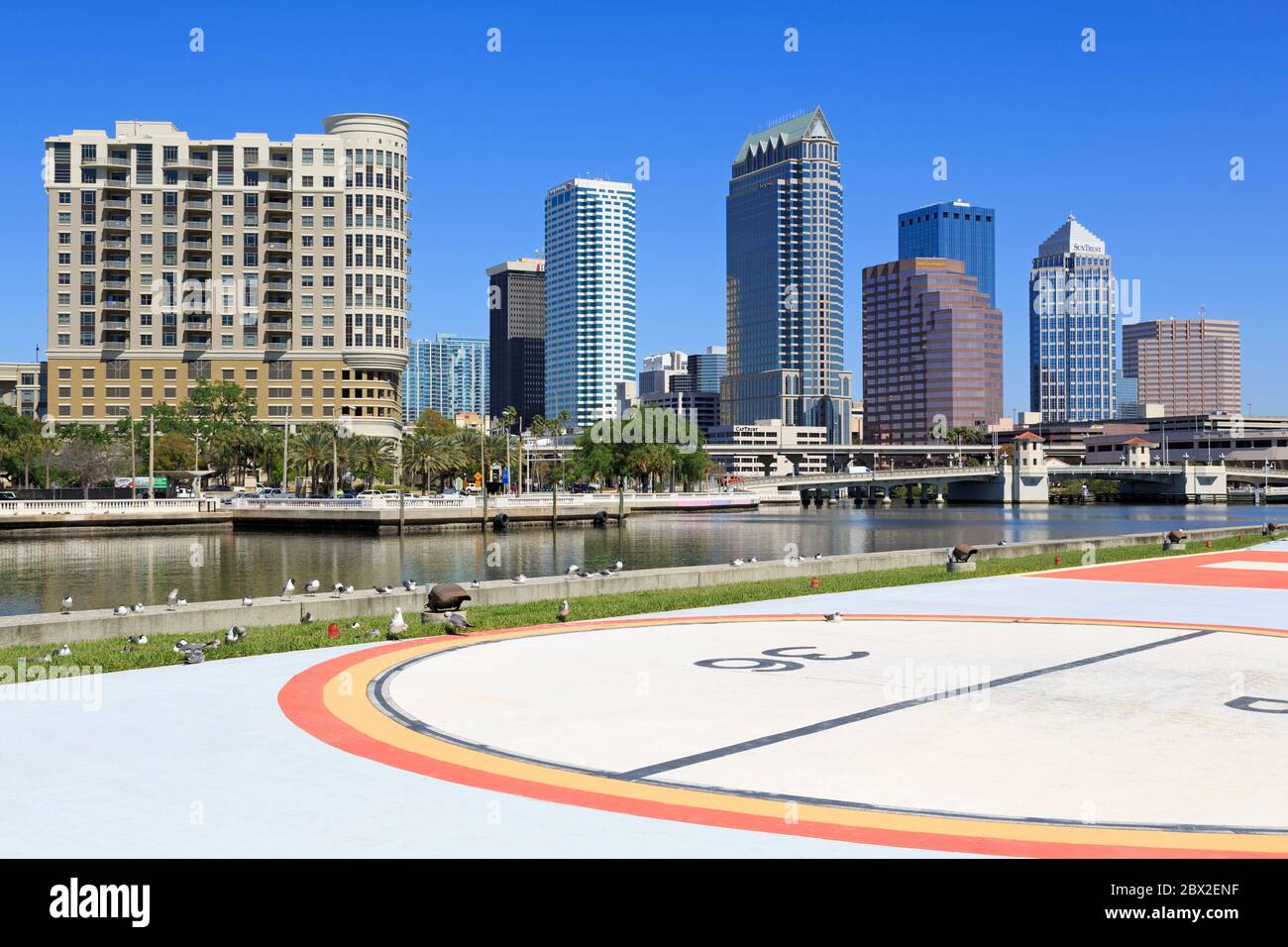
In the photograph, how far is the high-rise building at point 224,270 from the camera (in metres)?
163

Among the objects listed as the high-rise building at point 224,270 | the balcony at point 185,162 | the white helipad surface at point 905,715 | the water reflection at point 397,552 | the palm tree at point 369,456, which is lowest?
the water reflection at point 397,552

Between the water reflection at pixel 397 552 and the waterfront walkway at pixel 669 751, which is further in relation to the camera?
the water reflection at pixel 397 552

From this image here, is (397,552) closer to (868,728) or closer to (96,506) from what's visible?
(96,506)

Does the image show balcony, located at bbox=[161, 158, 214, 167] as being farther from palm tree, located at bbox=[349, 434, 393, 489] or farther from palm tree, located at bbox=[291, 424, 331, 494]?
palm tree, located at bbox=[349, 434, 393, 489]

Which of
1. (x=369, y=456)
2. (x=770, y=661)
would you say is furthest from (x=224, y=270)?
(x=770, y=661)

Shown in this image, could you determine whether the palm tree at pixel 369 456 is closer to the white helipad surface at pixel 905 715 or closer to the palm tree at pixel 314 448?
the palm tree at pixel 314 448

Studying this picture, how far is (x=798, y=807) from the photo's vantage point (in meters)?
11.2

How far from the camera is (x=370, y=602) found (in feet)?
90.9

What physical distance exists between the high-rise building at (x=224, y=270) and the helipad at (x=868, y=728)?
15142cm

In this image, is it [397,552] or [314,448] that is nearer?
[397,552]

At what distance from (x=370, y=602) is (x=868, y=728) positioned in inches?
626

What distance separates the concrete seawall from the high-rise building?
443 feet

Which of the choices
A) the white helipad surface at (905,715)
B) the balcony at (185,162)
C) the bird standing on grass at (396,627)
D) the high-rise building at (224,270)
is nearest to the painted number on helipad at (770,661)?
the white helipad surface at (905,715)
